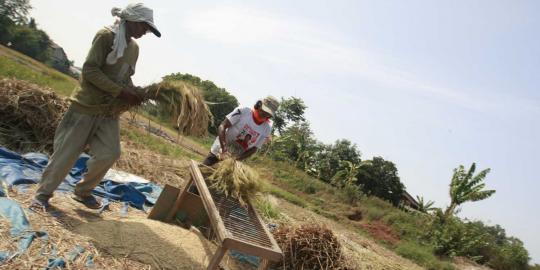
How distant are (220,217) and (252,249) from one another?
351 mm

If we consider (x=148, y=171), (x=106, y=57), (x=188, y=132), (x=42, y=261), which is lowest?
(x=42, y=261)

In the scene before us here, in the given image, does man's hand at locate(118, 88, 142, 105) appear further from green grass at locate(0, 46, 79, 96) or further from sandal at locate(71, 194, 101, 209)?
sandal at locate(71, 194, 101, 209)

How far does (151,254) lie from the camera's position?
3.19m

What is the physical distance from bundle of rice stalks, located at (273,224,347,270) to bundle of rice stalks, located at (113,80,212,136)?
4.89 feet

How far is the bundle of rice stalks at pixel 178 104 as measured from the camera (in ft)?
11.6

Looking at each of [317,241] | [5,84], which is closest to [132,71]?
[317,241]

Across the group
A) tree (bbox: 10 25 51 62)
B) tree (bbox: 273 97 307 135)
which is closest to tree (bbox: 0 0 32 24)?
tree (bbox: 10 25 51 62)

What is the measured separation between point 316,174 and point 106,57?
84.2ft

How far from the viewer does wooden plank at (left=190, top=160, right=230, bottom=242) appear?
9.11ft

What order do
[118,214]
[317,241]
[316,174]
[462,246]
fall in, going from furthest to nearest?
[316,174], [462,246], [317,241], [118,214]

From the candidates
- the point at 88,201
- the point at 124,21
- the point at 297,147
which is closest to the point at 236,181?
the point at 88,201

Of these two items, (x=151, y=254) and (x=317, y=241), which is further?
(x=317, y=241)

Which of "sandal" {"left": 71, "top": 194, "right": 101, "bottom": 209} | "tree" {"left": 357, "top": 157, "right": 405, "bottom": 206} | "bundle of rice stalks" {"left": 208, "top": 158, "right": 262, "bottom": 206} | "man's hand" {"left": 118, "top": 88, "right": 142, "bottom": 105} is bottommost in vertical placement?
"sandal" {"left": 71, "top": 194, "right": 101, "bottom": 209}

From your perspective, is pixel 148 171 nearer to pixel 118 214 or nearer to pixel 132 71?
pixel 118 214
